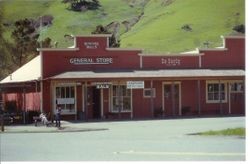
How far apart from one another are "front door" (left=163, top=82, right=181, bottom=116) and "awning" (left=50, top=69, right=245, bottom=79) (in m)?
1.08

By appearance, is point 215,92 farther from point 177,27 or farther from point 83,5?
point 83,5

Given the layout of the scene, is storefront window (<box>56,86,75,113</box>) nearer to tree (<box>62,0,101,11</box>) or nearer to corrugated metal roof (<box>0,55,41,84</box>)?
corrugated metal roof (<box>0,55,41,84</box>)

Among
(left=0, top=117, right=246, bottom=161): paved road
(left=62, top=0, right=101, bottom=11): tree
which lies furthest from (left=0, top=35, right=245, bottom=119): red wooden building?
(left=62, top=0, right=101, bottom=11): tree

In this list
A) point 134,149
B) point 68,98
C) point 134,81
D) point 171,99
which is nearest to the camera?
point 134,149

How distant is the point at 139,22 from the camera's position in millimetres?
98500

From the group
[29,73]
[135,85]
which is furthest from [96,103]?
[29,73]

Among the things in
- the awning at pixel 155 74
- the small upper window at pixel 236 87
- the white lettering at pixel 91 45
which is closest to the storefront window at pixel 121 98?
the awning at pixel 155 74

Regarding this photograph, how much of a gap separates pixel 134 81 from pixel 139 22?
61766mm

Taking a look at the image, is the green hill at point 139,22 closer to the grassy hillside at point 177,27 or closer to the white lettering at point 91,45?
the grassy hillside at point 177,27

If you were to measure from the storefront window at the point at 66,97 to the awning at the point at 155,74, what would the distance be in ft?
3.76

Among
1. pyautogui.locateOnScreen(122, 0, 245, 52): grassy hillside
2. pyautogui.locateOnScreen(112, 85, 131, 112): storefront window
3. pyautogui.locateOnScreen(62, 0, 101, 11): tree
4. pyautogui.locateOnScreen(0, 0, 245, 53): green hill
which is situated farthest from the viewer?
pyautogui.locateOnScreen(62, 0, 101, 11): tree

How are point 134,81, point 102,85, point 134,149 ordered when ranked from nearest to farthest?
1. point 134,149
2. point 102,85
3. point 134,81

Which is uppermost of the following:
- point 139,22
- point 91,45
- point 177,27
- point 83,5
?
point 83,5

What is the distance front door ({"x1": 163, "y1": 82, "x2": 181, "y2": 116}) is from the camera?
130ft
